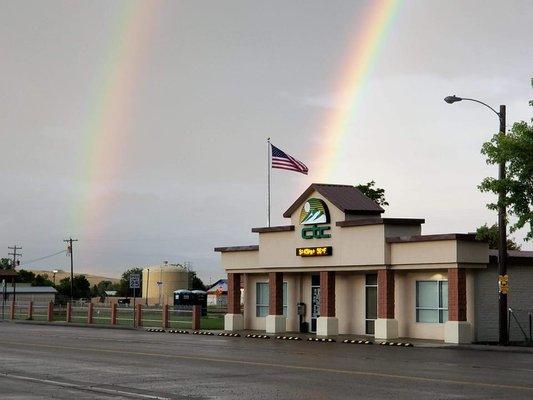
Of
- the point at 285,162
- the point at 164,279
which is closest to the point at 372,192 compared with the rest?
the point at 285,162

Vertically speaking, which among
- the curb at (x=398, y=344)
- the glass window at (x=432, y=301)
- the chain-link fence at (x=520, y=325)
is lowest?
the curb at (x=398, y=344)

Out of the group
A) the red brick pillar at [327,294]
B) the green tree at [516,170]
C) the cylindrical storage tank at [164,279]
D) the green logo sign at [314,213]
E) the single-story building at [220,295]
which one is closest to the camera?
the green tree at [516,170]

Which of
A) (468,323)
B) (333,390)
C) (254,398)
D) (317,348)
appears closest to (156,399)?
(254,398)

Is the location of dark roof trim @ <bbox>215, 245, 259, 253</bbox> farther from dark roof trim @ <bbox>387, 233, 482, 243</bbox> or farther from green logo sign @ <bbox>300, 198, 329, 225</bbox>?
dark roof trim @ <bbox>387, 233, 482, 243</bbox>

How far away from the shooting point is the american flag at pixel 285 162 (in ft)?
155

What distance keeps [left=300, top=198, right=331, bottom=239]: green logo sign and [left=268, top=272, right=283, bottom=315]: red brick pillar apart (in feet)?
10.2

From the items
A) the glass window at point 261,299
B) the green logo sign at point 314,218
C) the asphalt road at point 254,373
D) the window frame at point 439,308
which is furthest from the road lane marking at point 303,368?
the glass window at point 261,299

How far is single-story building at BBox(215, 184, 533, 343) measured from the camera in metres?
36.4

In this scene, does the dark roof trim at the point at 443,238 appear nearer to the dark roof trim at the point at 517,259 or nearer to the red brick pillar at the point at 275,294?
the dark roof trim at the point at 517,259

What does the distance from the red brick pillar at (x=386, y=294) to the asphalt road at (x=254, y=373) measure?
23.4 ft

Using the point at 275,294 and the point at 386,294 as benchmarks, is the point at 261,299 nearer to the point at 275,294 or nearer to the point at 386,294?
the point at 275,294

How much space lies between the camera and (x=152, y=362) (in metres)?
23.3

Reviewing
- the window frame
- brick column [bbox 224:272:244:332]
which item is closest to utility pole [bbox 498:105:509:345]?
the window frame

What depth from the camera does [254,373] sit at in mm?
20172
